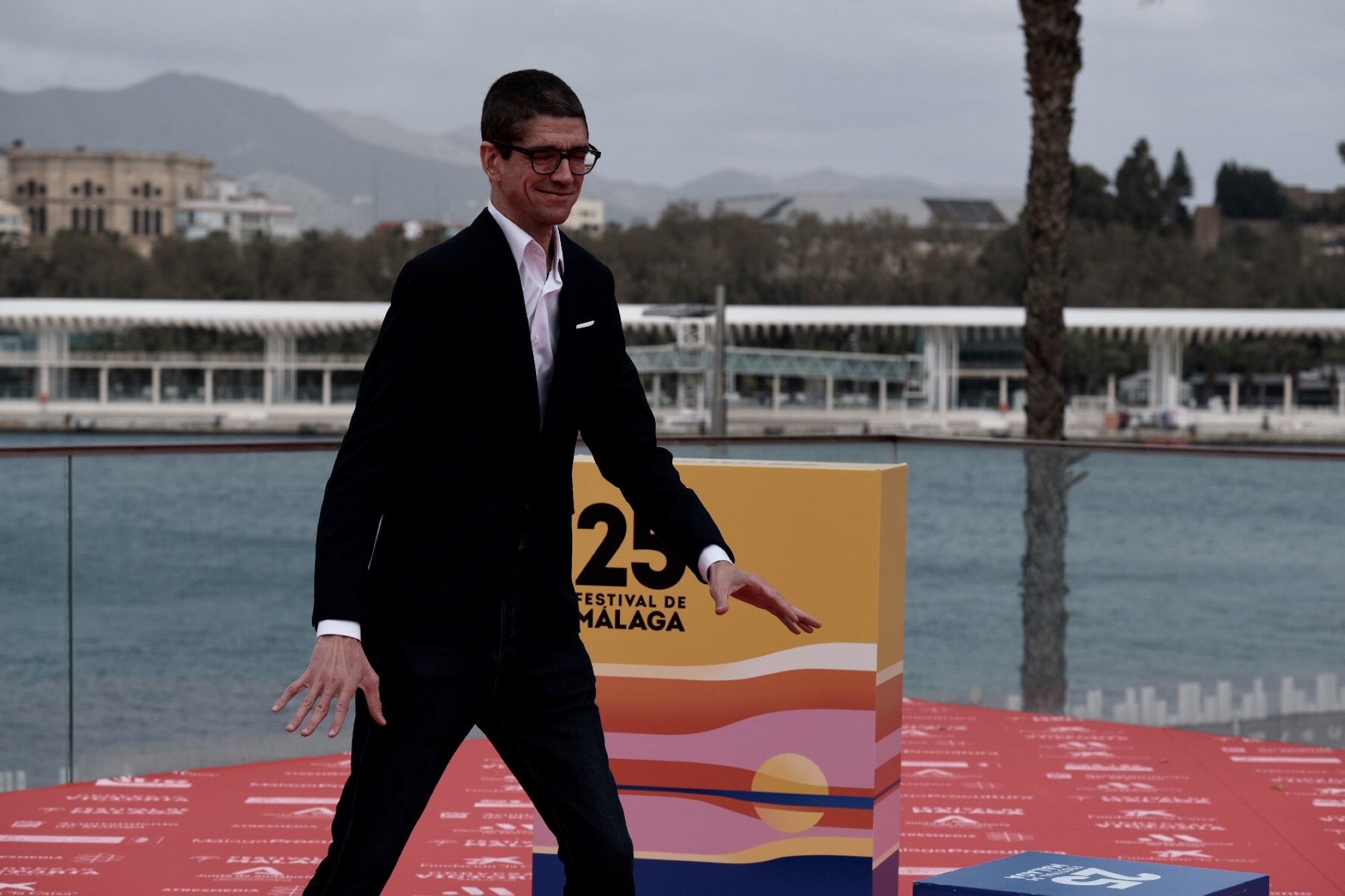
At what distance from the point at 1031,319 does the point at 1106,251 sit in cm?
9113

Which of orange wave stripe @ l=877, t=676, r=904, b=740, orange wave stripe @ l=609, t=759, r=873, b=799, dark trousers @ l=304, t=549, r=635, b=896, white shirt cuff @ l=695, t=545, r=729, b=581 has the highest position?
white shirt cuff @ l=695, t=545, r=729, b=581

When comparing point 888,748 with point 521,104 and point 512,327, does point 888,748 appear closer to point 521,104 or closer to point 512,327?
point 512,327

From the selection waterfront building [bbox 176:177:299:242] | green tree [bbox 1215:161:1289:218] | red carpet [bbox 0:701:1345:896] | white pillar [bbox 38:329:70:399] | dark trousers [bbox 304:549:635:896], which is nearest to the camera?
dark trousers [bbox 304:549:635:896]

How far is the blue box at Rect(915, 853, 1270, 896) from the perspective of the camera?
2.66m

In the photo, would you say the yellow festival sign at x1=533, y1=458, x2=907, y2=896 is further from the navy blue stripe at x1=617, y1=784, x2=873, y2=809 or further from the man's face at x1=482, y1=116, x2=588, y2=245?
the man's face at x1=482, y1=116, x2=588, y2=245

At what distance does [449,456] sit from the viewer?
2.02 metres

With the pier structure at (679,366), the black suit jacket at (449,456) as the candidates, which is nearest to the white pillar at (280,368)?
the pier structure at (679,366)

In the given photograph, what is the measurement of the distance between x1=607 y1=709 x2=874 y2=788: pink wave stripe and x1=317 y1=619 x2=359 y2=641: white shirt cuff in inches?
47.1

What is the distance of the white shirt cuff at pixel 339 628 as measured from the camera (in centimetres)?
192

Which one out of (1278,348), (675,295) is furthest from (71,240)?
(1278,348)

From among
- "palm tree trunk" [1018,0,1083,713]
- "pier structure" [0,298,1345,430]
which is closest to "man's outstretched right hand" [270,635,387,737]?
"palm tree trunk" [1018,0,1083,713]

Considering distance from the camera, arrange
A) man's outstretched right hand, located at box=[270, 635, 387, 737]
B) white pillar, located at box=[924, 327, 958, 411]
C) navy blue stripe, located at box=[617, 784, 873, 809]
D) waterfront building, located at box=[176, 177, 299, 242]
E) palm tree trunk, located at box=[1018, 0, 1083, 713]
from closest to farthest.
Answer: man's outstretched right hand, located at box=[270, 635, 387, 737], navy blue stripe, located at box=[617, 784, 873, 809], palm tree trunk, located at box=[1018, 0, 1083, 713], white pillar, located at box=[924, 327, 958, 411], waterfront building, located at box=[176, 177, 299, 242]

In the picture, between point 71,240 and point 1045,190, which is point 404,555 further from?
point 71,240

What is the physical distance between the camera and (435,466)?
2018 mm
